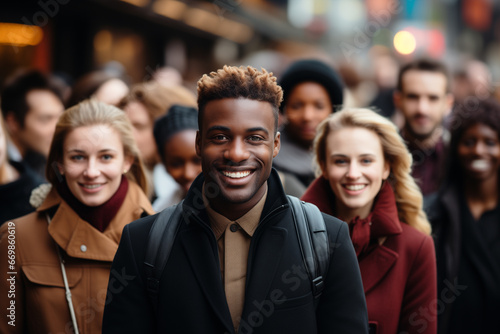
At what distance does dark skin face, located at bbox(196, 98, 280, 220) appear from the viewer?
8.45 feet

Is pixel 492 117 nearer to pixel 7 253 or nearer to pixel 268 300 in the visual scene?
pixel 268 300

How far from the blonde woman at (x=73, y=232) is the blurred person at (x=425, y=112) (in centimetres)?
273

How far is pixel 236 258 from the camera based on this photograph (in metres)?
2.67

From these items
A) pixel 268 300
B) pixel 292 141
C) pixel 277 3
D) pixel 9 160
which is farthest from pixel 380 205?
pixel 277 3

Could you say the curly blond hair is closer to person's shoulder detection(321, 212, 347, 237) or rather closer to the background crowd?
person's shoulder detection(321, 212, 347, 237)

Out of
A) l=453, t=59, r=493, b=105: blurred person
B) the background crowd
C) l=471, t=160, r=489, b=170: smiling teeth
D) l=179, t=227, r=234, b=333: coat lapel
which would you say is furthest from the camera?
l=453, t=59, r=493, b=105: blurred person

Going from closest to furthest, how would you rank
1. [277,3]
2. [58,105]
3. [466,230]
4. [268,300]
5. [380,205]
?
[268,300], [380,205], [466,230], [58,105], [277,3]

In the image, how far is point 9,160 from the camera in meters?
4.81

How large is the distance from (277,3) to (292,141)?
823 inches

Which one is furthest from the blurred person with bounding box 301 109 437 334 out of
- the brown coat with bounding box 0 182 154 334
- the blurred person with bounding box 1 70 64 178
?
the blurred person with bounding box 1 70 64 178

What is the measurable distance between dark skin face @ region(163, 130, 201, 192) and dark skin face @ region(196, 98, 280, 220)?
1802 mm

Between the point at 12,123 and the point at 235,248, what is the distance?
12.3ft

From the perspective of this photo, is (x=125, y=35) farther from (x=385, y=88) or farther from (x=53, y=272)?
(x=53, y=272)

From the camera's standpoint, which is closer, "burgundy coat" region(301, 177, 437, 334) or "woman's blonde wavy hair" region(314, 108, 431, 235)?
"burgundy coat" region(301, 177, 437, 334)
